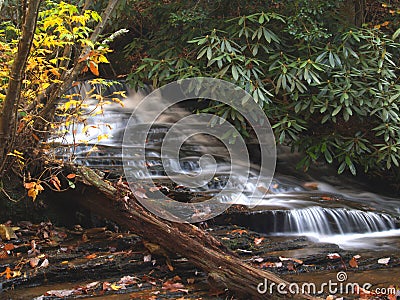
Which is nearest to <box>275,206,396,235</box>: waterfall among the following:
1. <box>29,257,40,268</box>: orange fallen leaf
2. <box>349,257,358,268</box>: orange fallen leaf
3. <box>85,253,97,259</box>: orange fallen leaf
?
<box>349,257,358,268</box>: orange fallen leaf

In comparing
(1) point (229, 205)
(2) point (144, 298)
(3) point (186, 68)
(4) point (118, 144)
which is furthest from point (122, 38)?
(2) point (144, 298)

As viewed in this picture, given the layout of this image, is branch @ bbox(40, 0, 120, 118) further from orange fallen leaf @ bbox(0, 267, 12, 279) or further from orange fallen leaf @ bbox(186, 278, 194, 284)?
orange fallen leaf @ bbox(186, 278, 194, 284)

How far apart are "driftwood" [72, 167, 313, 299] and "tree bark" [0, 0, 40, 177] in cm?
79

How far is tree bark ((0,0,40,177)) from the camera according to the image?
233 cm

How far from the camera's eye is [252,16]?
18.8 feet

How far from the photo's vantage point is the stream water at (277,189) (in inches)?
187

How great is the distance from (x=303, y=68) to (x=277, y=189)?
1.46 meters

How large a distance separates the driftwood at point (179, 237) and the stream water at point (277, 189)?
385 millimetres

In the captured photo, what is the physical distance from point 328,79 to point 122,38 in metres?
4.05

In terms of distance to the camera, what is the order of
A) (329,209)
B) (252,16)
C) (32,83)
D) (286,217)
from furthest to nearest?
(252,16) → (329,209) → (286,217) → (32,83)

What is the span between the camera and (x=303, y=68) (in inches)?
219

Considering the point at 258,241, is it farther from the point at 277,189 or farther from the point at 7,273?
the point at 7,273

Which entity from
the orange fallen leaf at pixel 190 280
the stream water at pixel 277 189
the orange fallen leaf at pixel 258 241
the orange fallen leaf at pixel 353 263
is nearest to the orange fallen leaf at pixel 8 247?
the stream water at pixel 277 189

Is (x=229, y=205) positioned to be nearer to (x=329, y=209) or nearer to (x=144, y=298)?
(x=329, y=209)
